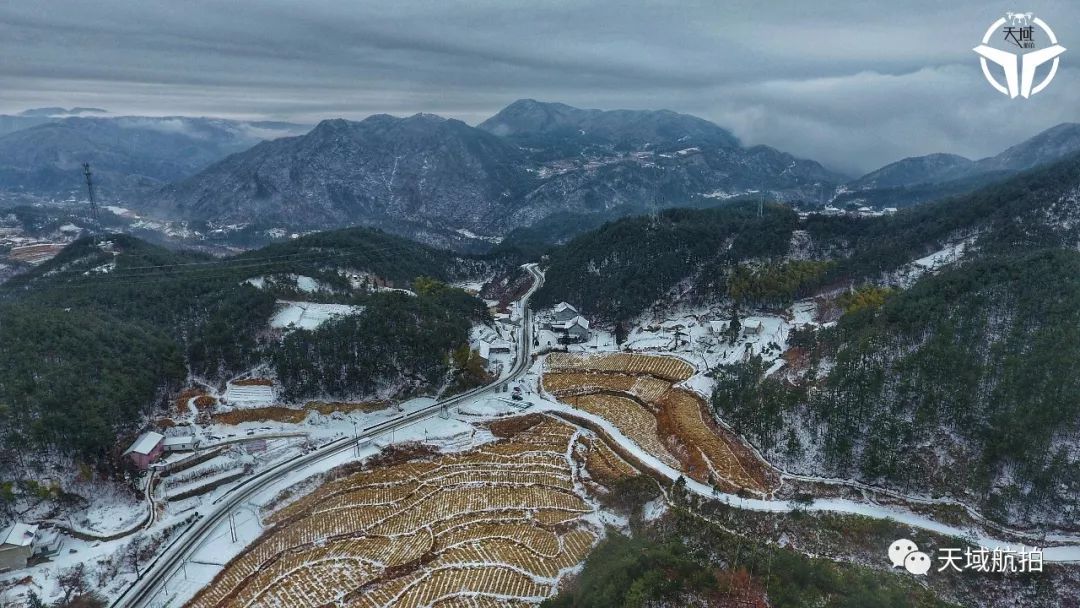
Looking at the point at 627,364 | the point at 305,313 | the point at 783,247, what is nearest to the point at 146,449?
the point at 305,313

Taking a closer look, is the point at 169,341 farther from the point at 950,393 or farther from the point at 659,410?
the point at 950,393

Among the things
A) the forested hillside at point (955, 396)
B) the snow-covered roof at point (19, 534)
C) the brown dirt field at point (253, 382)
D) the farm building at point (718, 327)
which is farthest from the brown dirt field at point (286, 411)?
the farm building at point (718, 327)

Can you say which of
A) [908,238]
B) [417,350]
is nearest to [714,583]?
[417,350]

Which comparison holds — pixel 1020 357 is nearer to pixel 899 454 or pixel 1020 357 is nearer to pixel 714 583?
pixel 899 454

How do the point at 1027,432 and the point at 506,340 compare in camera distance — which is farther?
the point at 506,340

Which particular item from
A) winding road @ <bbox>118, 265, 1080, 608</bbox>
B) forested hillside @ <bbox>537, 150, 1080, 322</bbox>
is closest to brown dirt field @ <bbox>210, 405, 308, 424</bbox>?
winding road @ <bbox>118, 265, 1080, 608</bbox>

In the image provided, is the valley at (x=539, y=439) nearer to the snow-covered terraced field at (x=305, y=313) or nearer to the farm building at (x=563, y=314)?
the snow-covered terraced field at (x=305, y=313)
